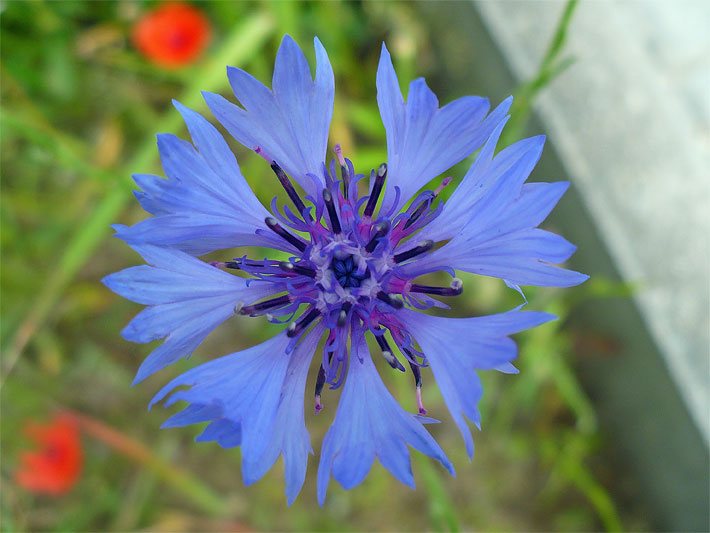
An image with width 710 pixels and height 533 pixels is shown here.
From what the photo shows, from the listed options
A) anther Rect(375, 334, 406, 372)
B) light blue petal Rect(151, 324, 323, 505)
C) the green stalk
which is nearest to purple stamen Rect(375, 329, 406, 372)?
anther Rect(375, 334, 406, 372)

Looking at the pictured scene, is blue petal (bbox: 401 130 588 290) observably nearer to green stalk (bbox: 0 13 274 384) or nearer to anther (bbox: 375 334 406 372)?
anther (bbox: 375 334 406 372)

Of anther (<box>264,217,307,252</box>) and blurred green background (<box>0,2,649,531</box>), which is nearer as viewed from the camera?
anther (<box>264,217,307,252</box>)

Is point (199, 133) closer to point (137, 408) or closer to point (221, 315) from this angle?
point (221, 315)

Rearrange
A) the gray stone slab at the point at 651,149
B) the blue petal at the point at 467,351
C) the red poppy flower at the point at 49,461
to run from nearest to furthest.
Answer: the blue petal at the point at 467,351 < the gray stone slab at the point at 651,149 < the red poppy flower at the point at 49,461

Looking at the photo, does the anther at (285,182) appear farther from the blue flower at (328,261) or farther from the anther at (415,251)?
the anther at (415,251)

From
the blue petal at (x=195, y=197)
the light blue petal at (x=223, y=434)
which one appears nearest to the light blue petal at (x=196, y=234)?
the blue petal at (x=195, y=197)

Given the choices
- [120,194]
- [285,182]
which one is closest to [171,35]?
[120,194]
